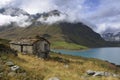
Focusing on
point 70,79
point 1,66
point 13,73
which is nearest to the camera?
point 13,73

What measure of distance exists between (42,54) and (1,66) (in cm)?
5524

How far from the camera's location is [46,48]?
7481 cm

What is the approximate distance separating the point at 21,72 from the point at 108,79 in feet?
22.8

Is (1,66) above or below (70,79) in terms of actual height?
above

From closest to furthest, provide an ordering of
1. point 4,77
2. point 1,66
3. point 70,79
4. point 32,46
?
point 4,77
point 1,66
point 70,79
point 32,46

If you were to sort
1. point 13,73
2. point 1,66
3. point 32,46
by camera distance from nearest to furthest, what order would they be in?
point 13,73, point 1,66, point 32,46

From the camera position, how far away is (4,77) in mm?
15938

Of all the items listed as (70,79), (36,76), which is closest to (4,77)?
(36,76)

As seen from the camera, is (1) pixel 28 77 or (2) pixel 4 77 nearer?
(2) pixel 4 77

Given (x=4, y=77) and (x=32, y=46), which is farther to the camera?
(x=32, y=46)

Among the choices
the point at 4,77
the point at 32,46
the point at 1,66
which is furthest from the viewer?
the point at 32,46

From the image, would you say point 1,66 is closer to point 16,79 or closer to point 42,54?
point 16,79

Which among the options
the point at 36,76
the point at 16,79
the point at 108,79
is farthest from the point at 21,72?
the point at 108,79

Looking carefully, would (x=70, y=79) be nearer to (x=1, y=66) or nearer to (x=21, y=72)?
(x=21, y=72)
